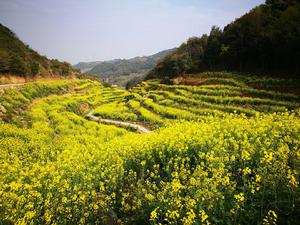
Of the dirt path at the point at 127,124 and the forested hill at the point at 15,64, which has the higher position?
the forested hill at the point at 15,64

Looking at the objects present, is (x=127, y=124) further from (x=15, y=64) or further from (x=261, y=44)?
(x=261, y=44)

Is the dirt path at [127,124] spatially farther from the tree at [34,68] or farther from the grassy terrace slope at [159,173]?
the tree at [34,68]

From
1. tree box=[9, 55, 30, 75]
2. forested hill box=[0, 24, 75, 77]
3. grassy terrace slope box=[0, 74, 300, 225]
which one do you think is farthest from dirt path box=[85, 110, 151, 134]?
tree box=[9, 55, 30, 75]

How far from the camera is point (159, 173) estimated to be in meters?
10.9

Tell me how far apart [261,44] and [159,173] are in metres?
44.2

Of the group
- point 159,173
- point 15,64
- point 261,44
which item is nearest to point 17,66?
point 15,64

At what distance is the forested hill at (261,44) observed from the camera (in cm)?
4053

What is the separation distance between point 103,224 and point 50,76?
57.6 m

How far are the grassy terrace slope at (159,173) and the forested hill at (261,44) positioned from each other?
1677cm

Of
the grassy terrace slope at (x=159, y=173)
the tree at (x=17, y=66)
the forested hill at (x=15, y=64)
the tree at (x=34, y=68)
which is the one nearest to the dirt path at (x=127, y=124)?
the grassy terrace slope at (x=159, y=173)

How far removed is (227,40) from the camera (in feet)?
192

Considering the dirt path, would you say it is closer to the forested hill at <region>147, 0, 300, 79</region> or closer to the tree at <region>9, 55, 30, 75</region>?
the tree at <region>9, 55, 30, 75</region>

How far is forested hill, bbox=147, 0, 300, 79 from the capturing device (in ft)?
133

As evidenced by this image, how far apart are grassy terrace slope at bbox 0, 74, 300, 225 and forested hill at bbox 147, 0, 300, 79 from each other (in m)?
16.8
